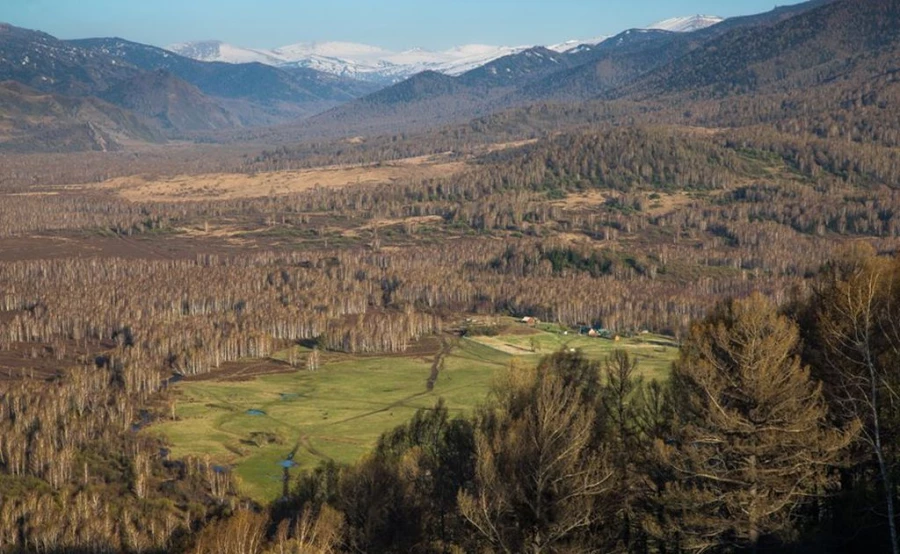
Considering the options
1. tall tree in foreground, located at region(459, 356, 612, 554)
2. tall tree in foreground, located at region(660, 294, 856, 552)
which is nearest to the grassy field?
tall tree in foreground, located at region(660, 294, 856, 552)

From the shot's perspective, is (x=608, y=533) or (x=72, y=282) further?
(x=72, y=282)

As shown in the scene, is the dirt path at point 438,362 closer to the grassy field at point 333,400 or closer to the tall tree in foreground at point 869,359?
the grassy field at point 333,400

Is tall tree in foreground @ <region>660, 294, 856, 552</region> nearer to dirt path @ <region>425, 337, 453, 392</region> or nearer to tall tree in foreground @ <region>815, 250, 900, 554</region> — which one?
tall tree in foreground @ <region>815, 250, 900, 554</region>

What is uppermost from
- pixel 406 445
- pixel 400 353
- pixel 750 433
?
pixel 750 433

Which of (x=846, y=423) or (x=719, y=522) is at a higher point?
(x=846, y=423)

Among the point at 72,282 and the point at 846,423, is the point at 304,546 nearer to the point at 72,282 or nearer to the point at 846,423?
the point at 846,423

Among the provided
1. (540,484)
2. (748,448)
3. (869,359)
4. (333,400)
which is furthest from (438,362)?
(869,359)

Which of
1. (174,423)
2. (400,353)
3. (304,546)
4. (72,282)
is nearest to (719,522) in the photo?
(304,546)

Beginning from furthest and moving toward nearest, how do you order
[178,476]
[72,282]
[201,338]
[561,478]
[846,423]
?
[72,282], [201,338], [178,476], [846,423], [561,478]
